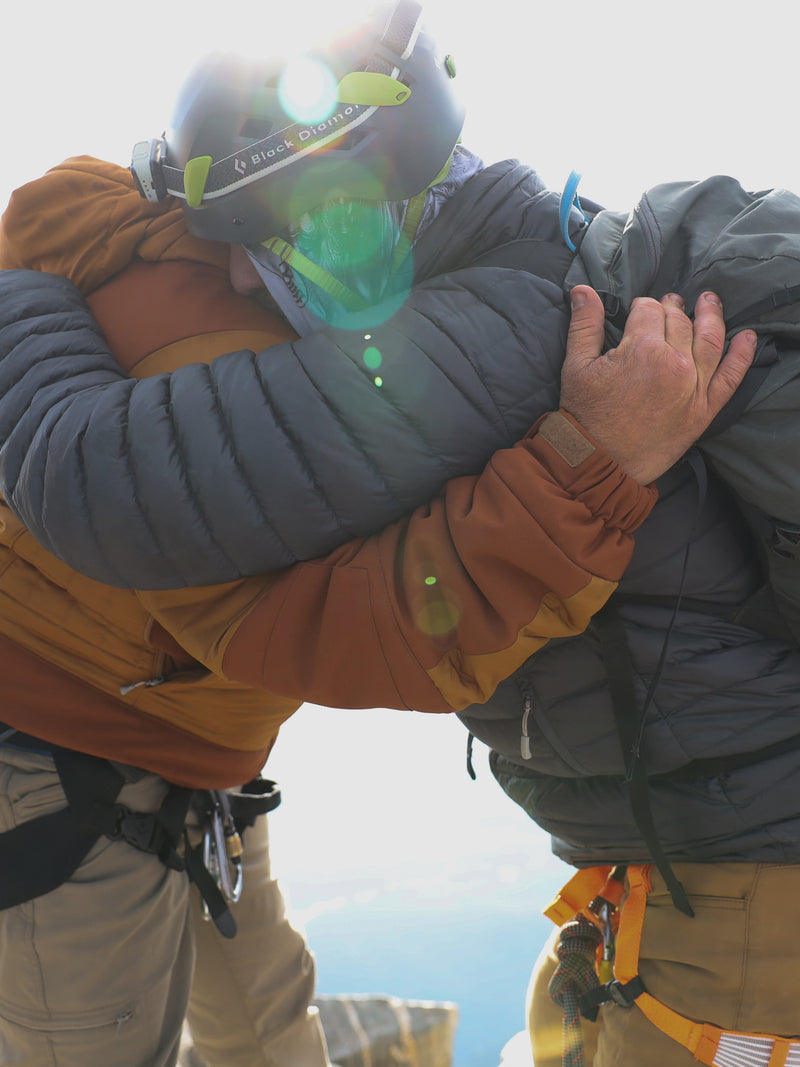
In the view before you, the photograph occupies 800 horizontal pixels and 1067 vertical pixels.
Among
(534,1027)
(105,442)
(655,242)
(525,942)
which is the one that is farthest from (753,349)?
(525,942)

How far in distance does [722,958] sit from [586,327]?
790mm

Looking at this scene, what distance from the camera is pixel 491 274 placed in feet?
3.05

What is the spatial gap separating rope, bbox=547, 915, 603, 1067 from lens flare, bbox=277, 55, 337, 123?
3.90 feet

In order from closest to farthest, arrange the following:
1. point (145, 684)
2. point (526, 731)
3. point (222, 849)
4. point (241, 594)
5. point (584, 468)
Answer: point (584, 468) < point (241, 594) < point (526, 731) < point (145, 684) < point (222, 849)

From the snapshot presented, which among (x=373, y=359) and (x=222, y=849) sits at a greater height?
(x=373, y=359)

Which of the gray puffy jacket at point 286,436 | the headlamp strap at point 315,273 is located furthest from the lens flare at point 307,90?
the gray puffy jacket at point 286,436

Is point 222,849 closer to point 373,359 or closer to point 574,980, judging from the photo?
point 574,980

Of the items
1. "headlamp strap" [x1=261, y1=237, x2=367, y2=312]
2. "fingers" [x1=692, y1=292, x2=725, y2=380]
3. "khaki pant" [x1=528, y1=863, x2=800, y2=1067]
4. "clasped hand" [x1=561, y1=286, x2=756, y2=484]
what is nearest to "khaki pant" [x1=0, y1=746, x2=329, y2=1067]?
"khaki pant" [x1=528, y1=863, x2=800, y2=1067]

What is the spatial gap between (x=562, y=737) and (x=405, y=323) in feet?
1.81

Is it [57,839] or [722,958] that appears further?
[57,839]

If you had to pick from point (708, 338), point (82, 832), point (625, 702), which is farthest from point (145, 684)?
point (708, 338)

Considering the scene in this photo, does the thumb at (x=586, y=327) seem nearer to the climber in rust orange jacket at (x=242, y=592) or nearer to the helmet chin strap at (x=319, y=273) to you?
the climber in rust orange jacket at (x=242, y=592)

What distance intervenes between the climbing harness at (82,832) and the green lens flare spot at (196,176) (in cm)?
81

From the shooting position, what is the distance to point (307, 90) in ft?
3.33
